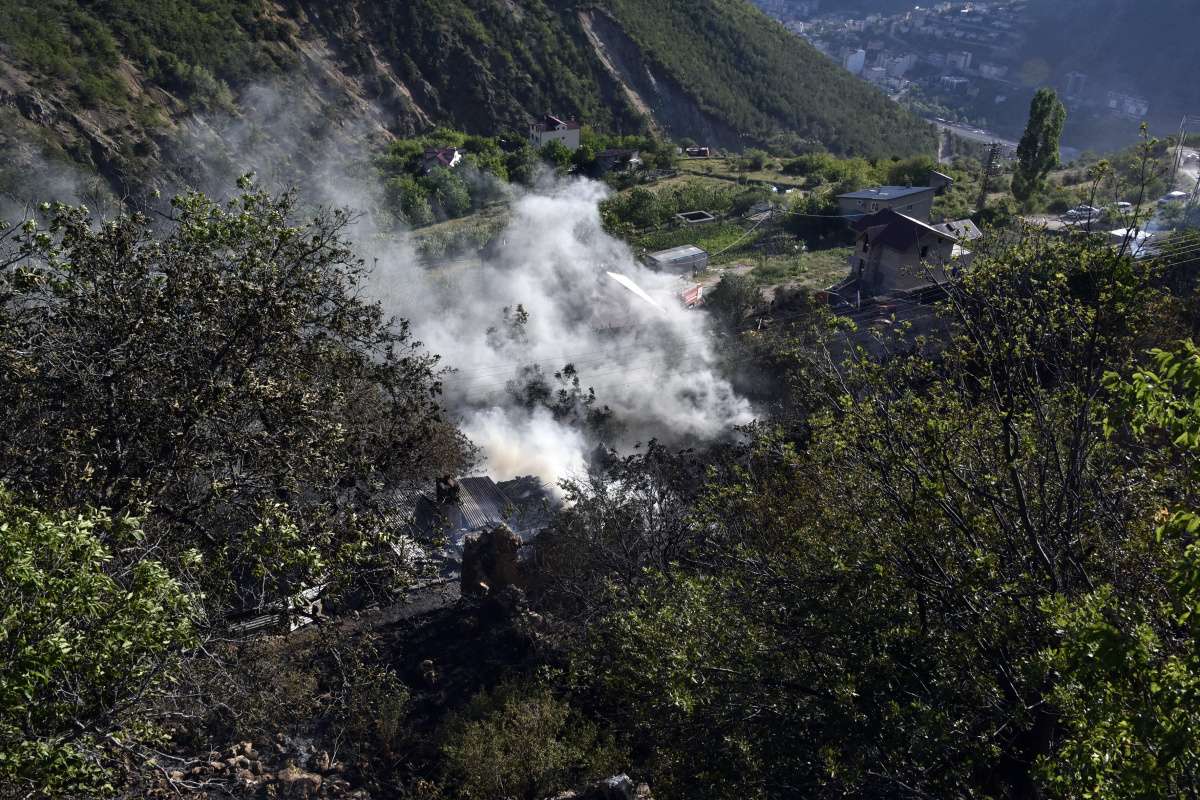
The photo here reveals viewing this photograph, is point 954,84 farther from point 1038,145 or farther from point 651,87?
point 1038,145

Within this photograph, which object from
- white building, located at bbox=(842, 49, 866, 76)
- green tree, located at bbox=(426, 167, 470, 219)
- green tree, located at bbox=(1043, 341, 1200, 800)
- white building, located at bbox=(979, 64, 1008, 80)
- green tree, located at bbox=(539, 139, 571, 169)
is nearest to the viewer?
green tree, located at bbox=(1043, 341, 1200, 800)

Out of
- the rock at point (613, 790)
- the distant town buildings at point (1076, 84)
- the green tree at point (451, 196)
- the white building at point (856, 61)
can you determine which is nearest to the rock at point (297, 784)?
the rock at point (613, 790)

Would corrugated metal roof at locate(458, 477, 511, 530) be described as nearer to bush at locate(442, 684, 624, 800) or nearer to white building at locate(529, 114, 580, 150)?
bush at locate(442, 684, 624, 800)

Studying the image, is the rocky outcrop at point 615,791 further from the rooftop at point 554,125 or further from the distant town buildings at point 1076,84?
the distant town buildings at point 1076,84

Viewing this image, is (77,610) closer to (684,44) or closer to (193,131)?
(193,131)

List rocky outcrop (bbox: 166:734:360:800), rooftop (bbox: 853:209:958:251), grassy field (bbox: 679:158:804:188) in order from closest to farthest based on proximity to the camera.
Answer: rocky outcrop (bbox: 166:734:360:800), rooftop (bbox: 853:209:958:251), grassy field (bbox: 679:158:804:188)

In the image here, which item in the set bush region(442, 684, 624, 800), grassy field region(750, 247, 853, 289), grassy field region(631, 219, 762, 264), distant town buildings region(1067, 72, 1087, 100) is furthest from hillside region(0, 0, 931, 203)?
distant town buildings region(1067, 72, 1087, 100)

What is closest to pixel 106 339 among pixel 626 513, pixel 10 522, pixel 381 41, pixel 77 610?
pixel 10 522
